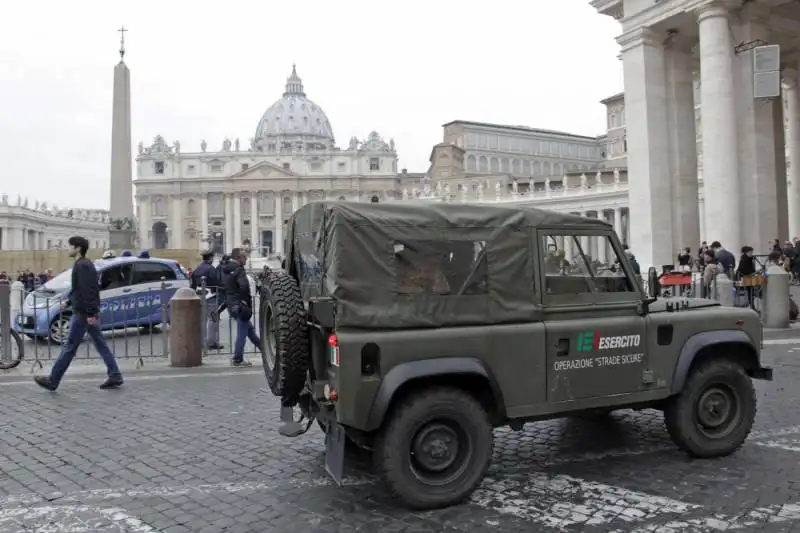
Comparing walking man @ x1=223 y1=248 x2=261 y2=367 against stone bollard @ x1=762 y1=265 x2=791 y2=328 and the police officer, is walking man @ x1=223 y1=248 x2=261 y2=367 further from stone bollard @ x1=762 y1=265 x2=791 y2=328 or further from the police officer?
stone bollard @ x1=762 y1=265 x2=791 y2=328

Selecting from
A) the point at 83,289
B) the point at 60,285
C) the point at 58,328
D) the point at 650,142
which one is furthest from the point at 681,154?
the point at 83,289

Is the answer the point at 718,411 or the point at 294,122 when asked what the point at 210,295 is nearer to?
the point at 718,411

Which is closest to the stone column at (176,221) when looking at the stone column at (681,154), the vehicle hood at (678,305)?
the stone column at (681,154)

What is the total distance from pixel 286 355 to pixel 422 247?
46.4 inches

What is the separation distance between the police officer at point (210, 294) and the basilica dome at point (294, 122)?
141 metres

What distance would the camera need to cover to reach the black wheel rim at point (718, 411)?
5.56m

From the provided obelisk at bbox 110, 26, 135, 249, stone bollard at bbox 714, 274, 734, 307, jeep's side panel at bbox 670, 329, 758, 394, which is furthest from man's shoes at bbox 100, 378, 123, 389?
obelisk at bbox 110, 26, 135, 249

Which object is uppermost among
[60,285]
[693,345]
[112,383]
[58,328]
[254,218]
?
[254,218]

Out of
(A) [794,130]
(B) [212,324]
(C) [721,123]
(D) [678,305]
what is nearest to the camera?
(D) [678,305]

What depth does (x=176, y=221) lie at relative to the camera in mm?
130375

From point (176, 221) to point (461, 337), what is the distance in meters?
133

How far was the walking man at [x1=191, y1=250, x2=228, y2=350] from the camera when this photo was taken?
12742 mm

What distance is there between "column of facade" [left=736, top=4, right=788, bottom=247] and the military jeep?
1766 centimetres

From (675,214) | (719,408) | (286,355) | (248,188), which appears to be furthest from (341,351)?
(248,188)
